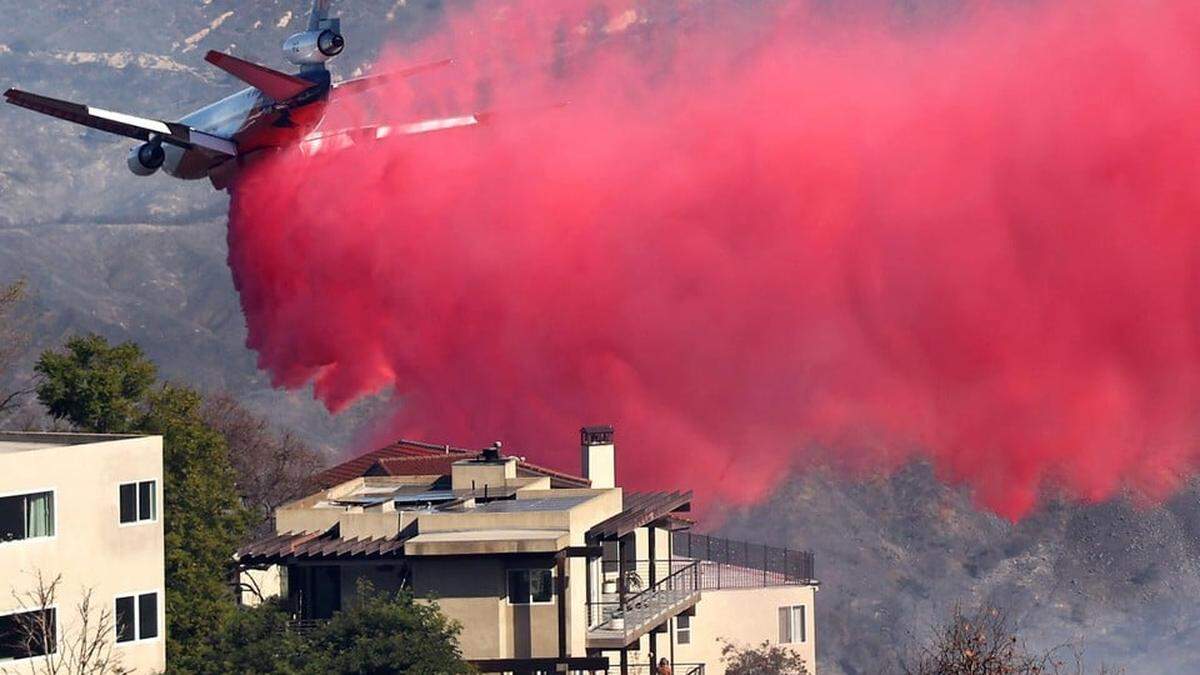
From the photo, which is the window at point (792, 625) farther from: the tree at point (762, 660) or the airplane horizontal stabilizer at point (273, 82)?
the airplane horizontal stabilizer at point (273, 82)

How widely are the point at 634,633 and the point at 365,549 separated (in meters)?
6.67

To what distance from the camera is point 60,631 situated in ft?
185

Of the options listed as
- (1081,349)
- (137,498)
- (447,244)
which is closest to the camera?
(137,498)

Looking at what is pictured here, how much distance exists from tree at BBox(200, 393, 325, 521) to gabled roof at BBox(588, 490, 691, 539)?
25.8 m

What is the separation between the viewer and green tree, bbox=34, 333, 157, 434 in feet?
248

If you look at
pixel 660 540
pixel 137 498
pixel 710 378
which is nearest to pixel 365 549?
pixel 137 498

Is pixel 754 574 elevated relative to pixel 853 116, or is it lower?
lower

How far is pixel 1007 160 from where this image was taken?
3177 inches

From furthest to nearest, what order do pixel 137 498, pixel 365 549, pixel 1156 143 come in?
1. pixel 1156 143
2. pixel 365 549
3. pixel 137 498

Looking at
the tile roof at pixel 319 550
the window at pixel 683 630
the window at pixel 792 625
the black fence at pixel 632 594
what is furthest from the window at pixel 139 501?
the window at pixel 792 625

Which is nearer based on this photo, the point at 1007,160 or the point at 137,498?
the point at 137,498

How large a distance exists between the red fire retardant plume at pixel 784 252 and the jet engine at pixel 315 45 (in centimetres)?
395

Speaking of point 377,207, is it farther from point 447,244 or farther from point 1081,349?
point 1081,349

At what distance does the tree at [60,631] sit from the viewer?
5512 cm
